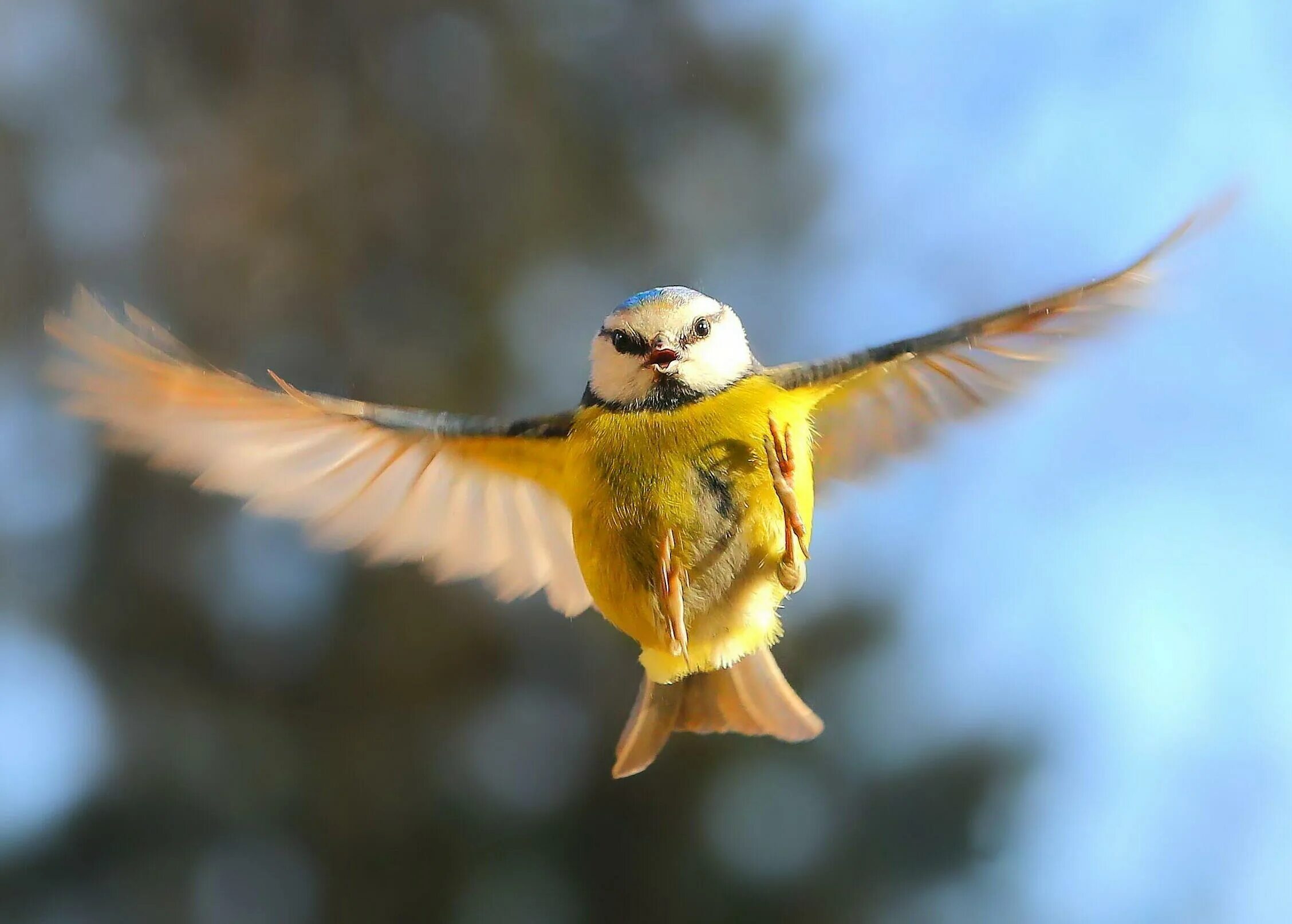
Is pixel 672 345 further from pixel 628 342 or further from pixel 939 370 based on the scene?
pixel 939 370

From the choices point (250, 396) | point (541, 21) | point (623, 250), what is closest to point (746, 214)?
point (623, 250)

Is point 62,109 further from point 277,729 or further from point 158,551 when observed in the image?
point 277,729

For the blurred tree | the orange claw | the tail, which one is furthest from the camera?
the blurred tree

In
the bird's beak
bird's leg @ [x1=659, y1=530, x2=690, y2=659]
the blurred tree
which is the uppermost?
the blurred tree

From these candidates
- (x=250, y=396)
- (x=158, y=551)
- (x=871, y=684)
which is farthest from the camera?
(x=158, y=551)

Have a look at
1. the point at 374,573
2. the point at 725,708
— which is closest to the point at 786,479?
the point at 725,708

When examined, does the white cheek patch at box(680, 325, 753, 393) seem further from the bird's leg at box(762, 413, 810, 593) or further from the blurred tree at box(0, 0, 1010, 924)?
the blurred tree at box(0, 0, 1010, 924)

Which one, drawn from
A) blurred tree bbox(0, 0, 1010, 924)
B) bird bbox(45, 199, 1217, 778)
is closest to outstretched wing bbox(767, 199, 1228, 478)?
bird bbox(45, 199, 1217, 778)
